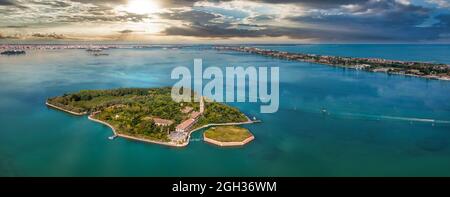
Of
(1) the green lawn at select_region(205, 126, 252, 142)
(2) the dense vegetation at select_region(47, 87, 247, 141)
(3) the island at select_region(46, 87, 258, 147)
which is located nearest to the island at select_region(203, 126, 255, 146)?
(1) the green lawn at select_region(205, 126, 252, 142)

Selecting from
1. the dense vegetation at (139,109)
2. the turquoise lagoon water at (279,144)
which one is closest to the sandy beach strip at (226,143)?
the turquoise lagoon water at (279,144)

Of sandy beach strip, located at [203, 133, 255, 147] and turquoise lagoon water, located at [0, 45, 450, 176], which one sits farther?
sandy beach strip, located at [203, 133, 255, 147]

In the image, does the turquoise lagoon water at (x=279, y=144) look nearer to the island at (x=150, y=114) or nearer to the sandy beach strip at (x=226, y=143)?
the sandy beach strip at (x=226, y=143)

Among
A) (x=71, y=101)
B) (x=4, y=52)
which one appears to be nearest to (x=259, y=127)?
(x=71, y=101)

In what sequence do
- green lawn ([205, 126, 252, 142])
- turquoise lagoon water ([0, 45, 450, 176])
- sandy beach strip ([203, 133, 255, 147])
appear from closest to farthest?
turquoise lagoon water ([0, 45, 450, 176]) → sandy beach strip ([203, 133, 255, 147]) → green lawn ([205, 126, 252, 142])

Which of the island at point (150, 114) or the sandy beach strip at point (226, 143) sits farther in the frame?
the island at point (150, 114)

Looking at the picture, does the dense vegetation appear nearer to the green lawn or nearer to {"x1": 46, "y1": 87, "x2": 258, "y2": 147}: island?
{"x1": 46, "y1": 87, "x2": 258, "y2": 147}: island

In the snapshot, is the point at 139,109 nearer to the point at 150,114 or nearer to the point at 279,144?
the point at 150,114
